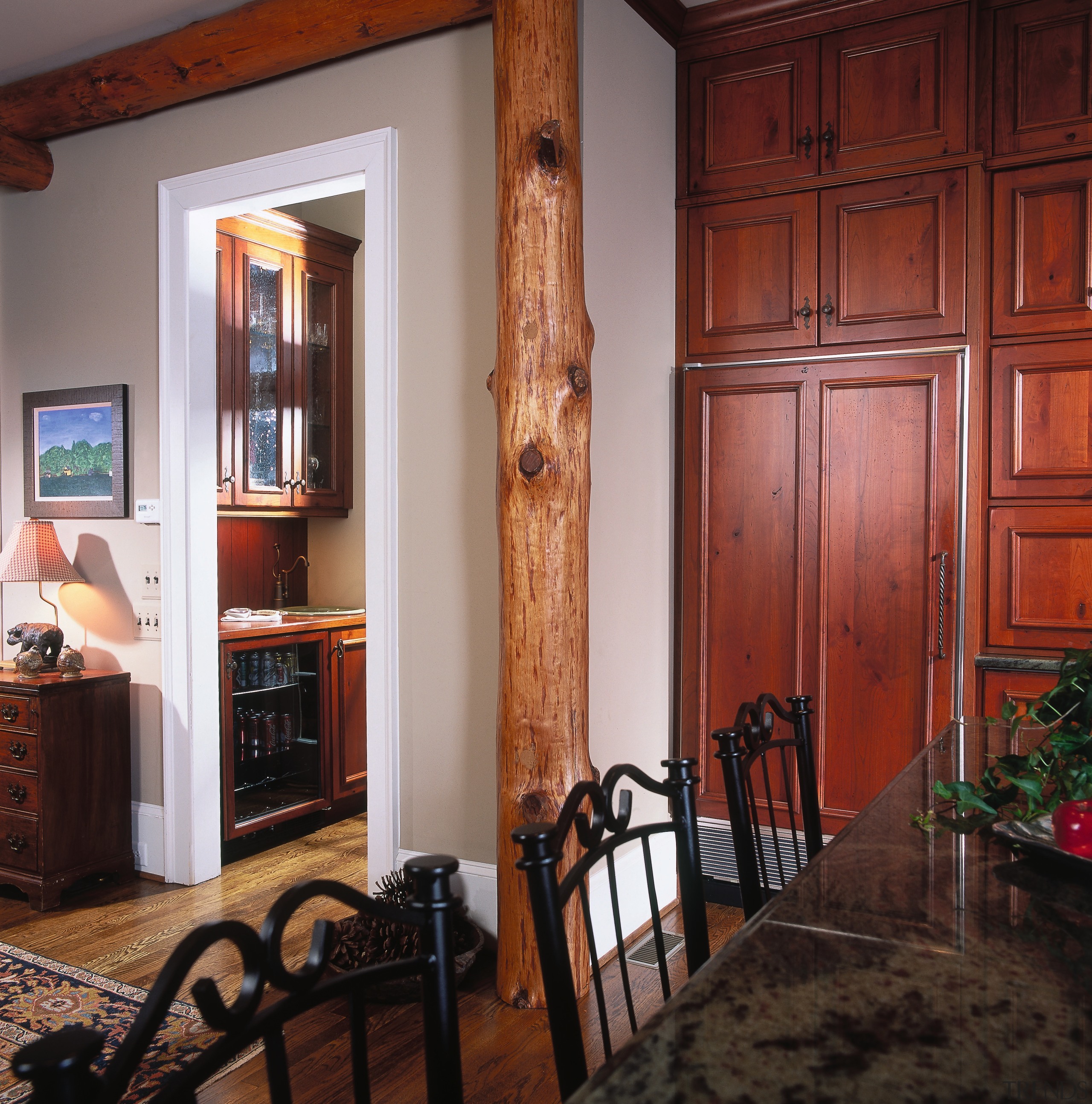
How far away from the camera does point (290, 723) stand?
13.5 ft

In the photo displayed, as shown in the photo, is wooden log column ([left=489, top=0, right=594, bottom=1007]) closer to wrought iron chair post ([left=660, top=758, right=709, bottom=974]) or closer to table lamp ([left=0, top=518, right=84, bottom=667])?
wrought iron chair post ([left=660, top=758, right=709, bottom=974])

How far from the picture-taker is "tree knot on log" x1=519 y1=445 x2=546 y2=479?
102 inches

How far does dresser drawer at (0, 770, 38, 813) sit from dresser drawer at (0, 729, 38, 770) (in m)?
0.03

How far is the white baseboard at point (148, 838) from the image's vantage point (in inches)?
143

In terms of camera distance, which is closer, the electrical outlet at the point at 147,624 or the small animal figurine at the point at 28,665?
the small animal figurine at the point at 28,665

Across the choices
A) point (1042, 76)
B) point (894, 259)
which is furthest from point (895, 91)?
point (894, 259)

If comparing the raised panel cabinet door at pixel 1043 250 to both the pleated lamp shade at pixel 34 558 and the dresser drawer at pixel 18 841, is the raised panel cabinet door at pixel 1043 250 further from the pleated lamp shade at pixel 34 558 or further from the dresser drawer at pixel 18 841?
the dresser drawer at pixel 18 841

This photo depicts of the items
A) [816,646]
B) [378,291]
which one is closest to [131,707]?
[378,291]

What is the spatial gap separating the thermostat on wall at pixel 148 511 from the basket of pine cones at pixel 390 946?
1.64 metres

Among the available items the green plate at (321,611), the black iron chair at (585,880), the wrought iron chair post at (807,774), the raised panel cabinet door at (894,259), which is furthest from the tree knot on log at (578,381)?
the green plate at (321,611)

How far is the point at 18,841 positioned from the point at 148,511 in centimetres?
122

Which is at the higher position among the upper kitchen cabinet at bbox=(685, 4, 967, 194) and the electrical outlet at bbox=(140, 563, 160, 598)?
the upper kitchen cabinet at bbox=(685, 4, 967, 194)

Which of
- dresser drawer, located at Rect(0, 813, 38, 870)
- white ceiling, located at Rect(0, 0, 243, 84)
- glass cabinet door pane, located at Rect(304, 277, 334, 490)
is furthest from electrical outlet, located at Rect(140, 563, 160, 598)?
white ceiling, located at Rect(0, 0, 243, 84)

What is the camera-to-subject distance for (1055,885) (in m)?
1.10
